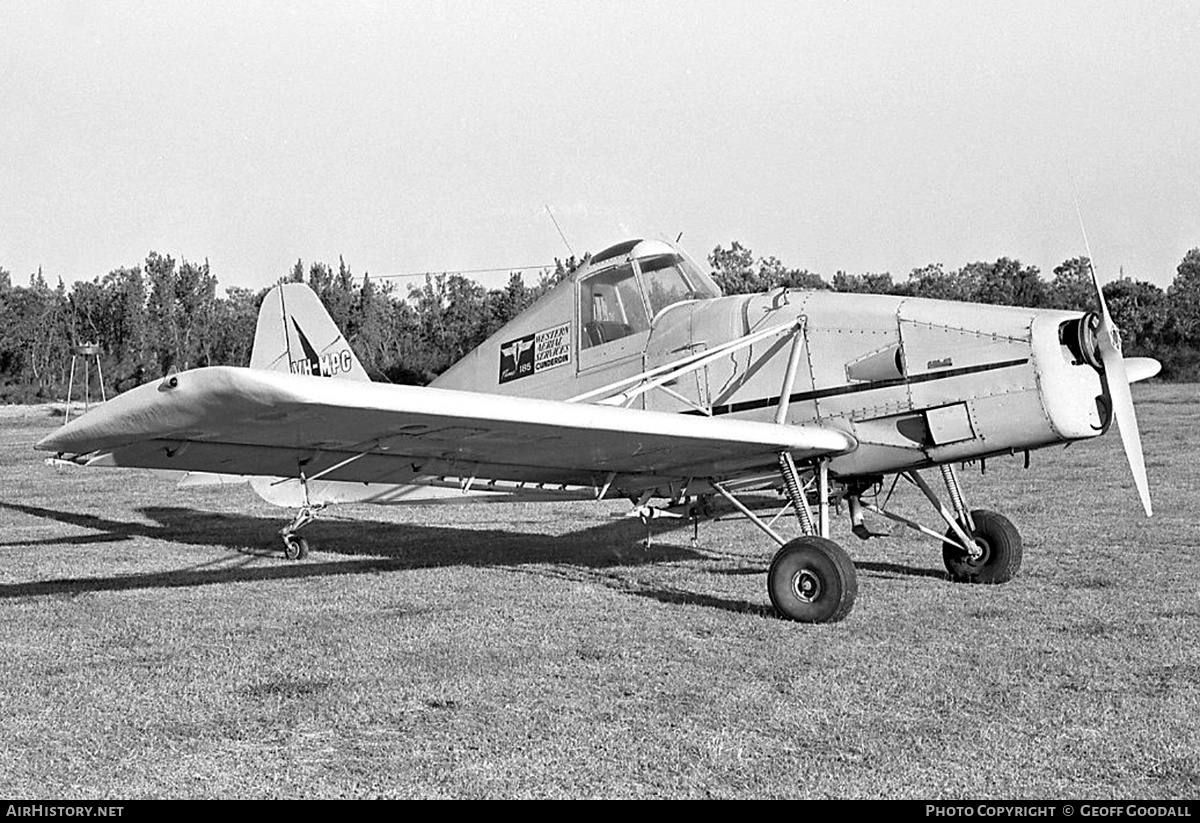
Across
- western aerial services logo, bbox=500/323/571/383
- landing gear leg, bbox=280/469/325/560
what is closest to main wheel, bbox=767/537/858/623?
western aerial services logo, bbox=500/323/571/383

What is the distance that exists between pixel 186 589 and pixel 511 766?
15.1 ft

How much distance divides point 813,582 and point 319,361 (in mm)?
6198

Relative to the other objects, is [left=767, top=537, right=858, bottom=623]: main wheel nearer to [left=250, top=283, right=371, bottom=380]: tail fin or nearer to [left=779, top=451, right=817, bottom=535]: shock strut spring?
[left=779, top=451, right=817, bottom=535]: shock strut spring

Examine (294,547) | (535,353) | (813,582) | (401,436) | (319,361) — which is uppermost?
(319,361)

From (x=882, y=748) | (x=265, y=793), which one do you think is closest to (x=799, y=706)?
(x=882, y=748)

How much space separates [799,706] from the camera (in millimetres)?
4348

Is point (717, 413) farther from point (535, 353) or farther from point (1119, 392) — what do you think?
point (1119, 392)

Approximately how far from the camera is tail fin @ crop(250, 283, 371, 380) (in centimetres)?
1066

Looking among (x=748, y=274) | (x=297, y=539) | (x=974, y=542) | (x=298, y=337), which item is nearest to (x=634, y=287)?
(x=974, y=542)

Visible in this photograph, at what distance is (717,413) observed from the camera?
7188 mm

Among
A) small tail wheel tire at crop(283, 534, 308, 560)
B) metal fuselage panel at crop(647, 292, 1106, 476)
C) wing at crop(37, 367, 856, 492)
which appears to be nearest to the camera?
wing at crop(37, 367, 856, 492)

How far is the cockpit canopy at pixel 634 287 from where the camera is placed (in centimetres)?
772

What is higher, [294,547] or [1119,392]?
[1119,392]

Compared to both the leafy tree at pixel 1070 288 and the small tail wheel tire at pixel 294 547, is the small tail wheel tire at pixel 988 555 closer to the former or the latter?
the small tail wheel tire at pixel 294 547
